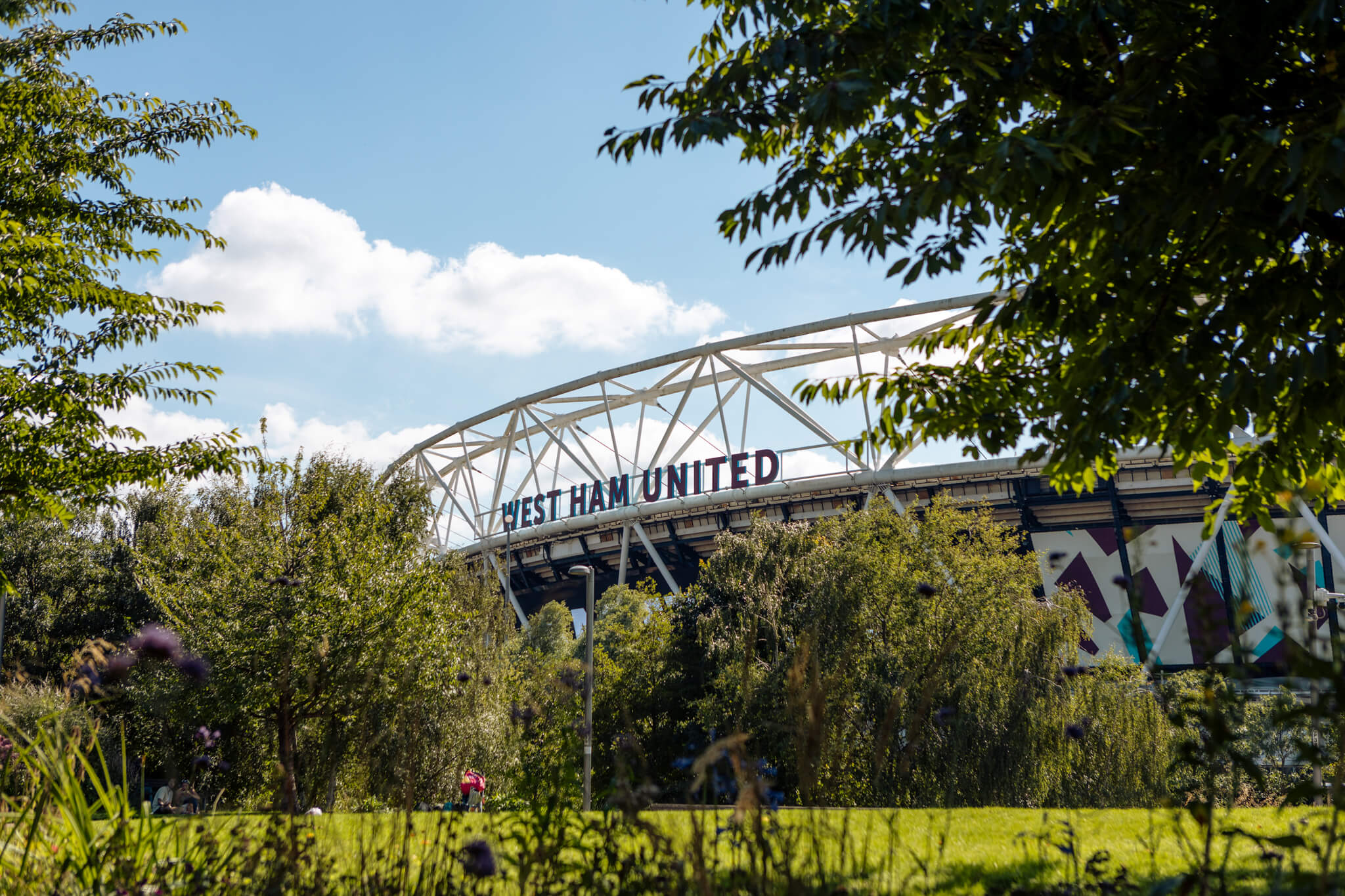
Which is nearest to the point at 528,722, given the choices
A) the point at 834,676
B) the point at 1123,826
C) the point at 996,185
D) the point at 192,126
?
the point at 834,676

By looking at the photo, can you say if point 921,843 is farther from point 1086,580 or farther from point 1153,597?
point 1153,597

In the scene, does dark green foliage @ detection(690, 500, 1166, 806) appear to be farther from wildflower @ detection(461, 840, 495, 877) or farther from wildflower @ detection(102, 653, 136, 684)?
wildflower @ detection(461, 840, 495, 877)

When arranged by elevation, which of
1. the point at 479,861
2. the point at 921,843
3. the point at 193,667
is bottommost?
the point at 921,843

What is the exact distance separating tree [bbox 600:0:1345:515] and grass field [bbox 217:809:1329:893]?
2.21 meters

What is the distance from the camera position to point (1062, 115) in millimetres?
4961

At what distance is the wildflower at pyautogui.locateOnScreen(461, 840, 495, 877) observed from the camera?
2.91 meters

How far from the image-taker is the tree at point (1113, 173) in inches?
183

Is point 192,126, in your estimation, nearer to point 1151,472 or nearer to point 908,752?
point 908,752

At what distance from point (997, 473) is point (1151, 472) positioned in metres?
5.51

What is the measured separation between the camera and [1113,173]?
564 cm

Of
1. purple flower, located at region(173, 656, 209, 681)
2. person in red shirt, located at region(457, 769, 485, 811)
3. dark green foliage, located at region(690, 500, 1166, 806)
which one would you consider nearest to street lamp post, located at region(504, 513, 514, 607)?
dark green foliage, located at region(690, 500, 1166, 806)

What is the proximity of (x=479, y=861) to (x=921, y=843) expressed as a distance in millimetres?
5094

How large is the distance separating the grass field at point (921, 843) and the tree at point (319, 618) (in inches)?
436

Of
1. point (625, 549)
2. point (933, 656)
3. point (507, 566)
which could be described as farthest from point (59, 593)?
point (933, 656)
